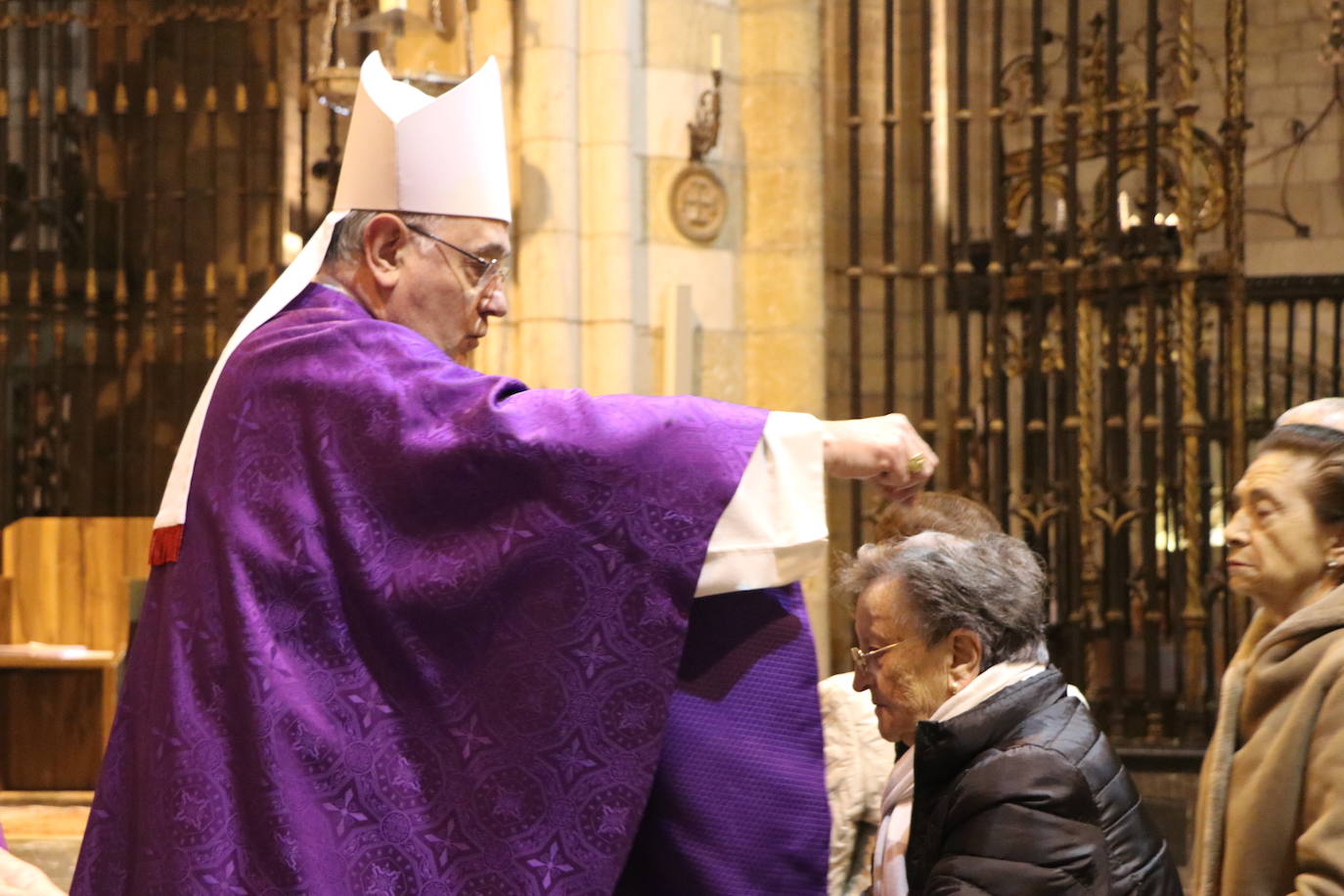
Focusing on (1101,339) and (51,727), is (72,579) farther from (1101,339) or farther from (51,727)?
(1101,339)

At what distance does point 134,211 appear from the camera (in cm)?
978

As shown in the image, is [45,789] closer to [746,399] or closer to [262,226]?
[746,399]

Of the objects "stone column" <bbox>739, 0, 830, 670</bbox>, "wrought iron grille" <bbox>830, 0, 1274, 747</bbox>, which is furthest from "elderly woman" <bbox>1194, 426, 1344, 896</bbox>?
"stone column" <bbox>739, 0, 830, 670</bbox>

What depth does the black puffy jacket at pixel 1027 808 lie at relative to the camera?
7.23 ft

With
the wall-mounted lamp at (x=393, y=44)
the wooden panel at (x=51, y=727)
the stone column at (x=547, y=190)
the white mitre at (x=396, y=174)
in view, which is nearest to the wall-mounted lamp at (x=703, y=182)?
the stone column at (x=547, y=190)

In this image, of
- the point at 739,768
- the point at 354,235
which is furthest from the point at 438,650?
the point at 354,235

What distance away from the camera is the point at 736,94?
6.49 meters

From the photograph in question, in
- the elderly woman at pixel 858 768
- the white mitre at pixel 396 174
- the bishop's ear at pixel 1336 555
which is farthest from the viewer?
the elderly woman at pixel 858 768

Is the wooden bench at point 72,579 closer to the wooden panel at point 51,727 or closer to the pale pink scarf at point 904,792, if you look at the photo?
the wooden panel at point 51,727

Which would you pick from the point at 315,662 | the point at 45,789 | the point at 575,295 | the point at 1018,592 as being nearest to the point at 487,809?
the point at 315,662

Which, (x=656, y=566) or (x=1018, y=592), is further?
(x=1018, y=592)

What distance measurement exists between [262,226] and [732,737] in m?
7.80

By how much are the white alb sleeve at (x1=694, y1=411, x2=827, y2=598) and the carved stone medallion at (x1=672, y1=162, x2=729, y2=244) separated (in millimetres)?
4016

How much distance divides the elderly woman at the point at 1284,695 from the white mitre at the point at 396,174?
1.26m
